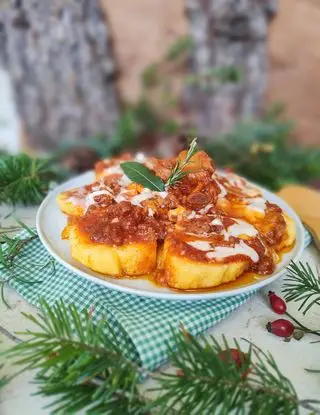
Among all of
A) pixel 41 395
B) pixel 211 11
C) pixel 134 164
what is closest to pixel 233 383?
pixel 41 395

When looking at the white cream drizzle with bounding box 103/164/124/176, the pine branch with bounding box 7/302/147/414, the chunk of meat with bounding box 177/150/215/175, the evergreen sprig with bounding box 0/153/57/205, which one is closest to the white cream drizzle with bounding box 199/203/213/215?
the chunk of meat with bounding box 177/150/215/175

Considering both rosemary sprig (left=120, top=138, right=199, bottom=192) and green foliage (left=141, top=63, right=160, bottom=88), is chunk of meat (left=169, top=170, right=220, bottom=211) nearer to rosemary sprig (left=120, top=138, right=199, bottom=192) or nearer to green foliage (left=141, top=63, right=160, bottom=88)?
rosemary sprig (left=120, top=138, right=199, bottom=192)

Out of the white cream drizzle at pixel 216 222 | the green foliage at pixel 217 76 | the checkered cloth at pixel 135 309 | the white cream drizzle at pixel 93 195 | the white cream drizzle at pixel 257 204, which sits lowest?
the checkered cloth at pixel 135 309

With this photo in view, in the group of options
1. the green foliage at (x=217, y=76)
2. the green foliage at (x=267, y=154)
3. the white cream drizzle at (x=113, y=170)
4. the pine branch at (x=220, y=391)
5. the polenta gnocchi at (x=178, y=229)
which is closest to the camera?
the pine branch at (x=220, y=391)

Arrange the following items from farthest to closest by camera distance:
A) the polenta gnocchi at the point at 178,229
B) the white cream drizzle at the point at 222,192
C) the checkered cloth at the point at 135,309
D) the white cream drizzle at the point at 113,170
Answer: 1. the white cream drizzle at the point at 113,170
2. the white cream drizzle at the point at 222,192
3. the polenta gnocchi at the point at 178,229
4. the checkered cloth at the point at 135,309

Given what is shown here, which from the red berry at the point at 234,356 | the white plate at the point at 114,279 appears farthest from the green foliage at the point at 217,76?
the red berry at the point at 234,356

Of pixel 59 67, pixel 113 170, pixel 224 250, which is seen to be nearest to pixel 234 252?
pixel 224 250

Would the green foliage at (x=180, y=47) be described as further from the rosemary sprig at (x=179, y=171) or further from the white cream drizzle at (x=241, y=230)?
the white cream drizzle at (x=241, y=230)
